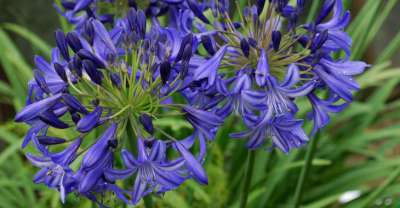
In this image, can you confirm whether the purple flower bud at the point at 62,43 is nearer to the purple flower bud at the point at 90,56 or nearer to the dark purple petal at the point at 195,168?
the purple flower bud at the point at 90,56

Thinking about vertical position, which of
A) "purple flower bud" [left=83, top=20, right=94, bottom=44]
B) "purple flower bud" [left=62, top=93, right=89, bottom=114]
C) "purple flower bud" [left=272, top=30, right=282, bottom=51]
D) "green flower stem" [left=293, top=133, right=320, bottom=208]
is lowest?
"green flower stem" [left=293, top=133, right=320, bottom=208]

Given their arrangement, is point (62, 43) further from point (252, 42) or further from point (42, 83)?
point (252, 42)

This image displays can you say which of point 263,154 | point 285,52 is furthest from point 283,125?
point 263,154

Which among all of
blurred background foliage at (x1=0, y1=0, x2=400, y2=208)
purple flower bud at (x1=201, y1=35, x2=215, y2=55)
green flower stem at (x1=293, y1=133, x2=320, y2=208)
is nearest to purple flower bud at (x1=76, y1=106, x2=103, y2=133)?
purple flower bud at (x1=201, y1=35, x2=215, y2=55)

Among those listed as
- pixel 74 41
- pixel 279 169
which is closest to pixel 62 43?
pixel 74 41

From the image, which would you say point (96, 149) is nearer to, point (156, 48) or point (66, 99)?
point (66, 99)

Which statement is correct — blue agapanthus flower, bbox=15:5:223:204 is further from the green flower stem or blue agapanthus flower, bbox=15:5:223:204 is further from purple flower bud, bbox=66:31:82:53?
the green flower stem

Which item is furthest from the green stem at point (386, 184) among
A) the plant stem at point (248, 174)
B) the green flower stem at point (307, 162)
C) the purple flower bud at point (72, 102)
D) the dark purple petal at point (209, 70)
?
the purple flower bud at point (72, 102)

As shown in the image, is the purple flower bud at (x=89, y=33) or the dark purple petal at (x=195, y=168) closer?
the dark purple petal at (x=195, y=168)
